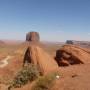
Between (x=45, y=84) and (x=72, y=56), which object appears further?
(x=72, y=56)

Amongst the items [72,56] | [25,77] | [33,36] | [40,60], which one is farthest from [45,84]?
[33,36]

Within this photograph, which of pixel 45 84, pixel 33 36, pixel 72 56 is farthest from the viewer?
pixel 33 36

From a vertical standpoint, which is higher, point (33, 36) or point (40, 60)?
point (40, 60)

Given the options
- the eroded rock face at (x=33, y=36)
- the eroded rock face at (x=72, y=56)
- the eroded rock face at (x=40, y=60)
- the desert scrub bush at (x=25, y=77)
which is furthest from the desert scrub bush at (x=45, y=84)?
the eroded rock face at (x=33, y=36)

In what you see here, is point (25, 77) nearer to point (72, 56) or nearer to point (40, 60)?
point (40, 60)

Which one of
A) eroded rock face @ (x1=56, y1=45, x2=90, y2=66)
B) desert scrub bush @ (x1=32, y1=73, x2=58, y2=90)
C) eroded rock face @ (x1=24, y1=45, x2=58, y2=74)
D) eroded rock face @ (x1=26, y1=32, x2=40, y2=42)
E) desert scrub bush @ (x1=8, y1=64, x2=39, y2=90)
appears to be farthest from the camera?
eroded rock face @ (x1=26, y1=32, x2=40, y2=42)

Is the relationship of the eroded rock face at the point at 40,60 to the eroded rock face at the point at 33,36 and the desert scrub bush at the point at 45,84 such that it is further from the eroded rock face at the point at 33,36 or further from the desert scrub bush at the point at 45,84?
the eroded rock face at the point at 33,36

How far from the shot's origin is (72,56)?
81.4 ft

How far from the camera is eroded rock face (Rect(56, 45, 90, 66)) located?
80.7 ft

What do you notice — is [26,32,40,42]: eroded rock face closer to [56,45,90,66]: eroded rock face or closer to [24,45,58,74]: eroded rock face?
[56,45,90,66]: eroded rock face

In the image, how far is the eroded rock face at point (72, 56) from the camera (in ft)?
80.7

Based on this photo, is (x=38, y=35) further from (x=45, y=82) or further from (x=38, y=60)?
(x=45, y=82)

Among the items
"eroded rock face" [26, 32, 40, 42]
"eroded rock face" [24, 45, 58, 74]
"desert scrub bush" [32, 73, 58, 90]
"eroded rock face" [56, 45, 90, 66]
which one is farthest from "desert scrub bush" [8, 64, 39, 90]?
"eroded rock face" [26, 32, 40, 42]

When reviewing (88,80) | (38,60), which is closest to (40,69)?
(38,60)
